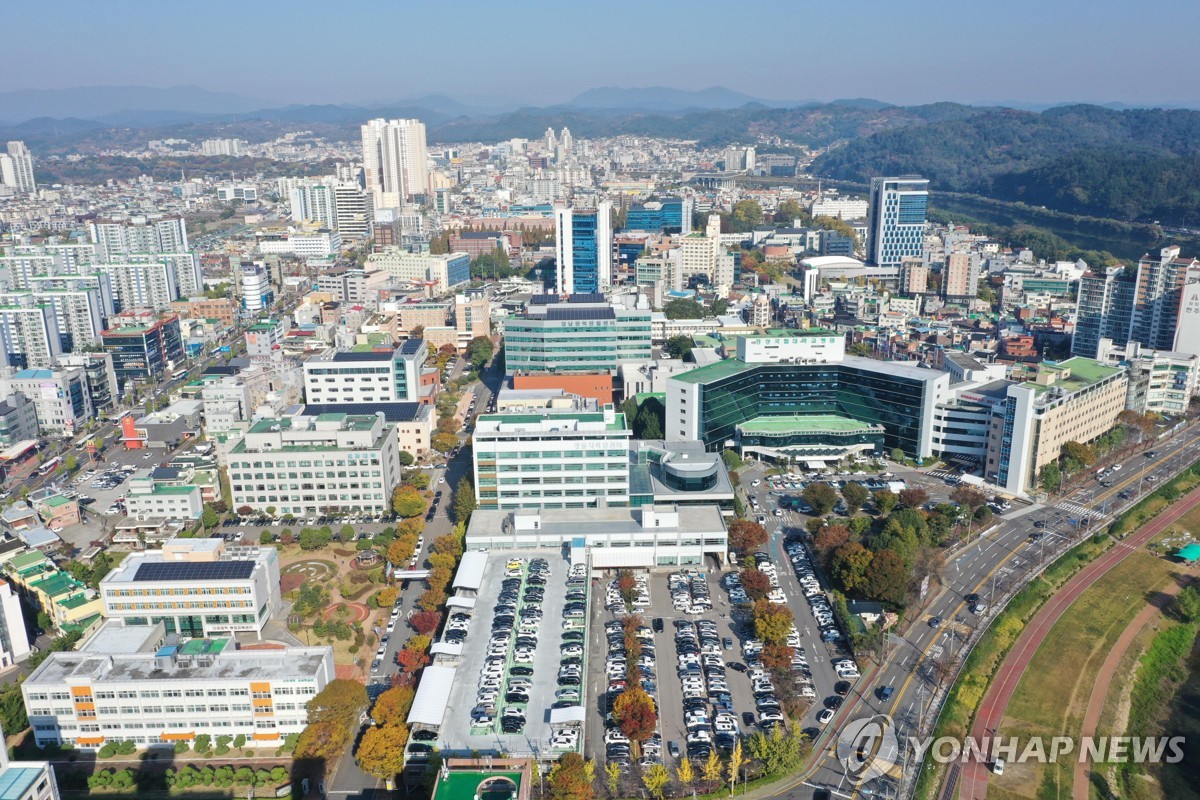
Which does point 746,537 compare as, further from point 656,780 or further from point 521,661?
point 656,780

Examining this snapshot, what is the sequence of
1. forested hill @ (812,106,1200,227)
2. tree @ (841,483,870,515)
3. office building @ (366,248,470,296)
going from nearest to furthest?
1. tree @ (841,483,870,515)
2. office building @ (366,248,470,296)
3. forested hill @ (812,106,1200,227)

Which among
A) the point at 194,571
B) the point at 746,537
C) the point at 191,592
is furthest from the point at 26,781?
the point at 746,537

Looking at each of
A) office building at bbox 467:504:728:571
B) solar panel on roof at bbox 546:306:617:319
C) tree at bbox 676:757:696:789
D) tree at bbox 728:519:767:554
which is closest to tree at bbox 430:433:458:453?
solar panel on roof at bbox 546:306:617:319

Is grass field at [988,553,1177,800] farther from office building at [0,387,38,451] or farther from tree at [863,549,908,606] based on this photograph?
office building at [0,387,38,451]

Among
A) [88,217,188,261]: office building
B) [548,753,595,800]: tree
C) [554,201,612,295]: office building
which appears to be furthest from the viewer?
[88,217,188,261]: office building

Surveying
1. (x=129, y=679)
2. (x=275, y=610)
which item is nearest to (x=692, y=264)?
(x=275, y=610)

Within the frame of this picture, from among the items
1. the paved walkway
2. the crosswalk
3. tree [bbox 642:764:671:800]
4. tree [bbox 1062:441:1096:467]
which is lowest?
the paved walkway

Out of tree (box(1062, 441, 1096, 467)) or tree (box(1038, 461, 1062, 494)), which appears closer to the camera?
tree (box(1038, 461, 1062, 494))
